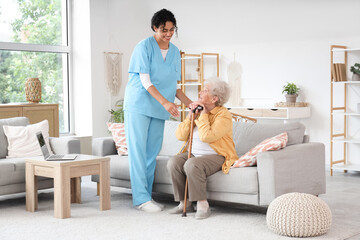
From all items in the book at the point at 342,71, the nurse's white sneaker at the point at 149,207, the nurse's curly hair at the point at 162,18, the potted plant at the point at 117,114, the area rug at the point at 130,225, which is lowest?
the area rug at the point at 130,225

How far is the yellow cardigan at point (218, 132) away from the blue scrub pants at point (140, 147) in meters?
0.29

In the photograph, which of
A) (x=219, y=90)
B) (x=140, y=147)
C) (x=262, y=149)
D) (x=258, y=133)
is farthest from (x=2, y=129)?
(x=262, y=149)

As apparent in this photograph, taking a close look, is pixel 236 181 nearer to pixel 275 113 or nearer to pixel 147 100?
pixel 147 100

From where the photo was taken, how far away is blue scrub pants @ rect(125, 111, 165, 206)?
433 centimetres

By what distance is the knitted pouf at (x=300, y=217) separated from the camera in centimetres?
345

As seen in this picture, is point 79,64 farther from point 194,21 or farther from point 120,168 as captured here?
point 120,168

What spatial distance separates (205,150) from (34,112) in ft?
10.2

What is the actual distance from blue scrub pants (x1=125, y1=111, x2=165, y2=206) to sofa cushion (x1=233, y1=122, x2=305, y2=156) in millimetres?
679

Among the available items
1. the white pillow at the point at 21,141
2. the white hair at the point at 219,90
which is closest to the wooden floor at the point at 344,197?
the white hair at the point at 219,90

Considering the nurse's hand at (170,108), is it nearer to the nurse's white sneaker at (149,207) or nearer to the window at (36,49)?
the nurse's white sneaker at (149,207)

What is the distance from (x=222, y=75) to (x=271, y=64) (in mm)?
814


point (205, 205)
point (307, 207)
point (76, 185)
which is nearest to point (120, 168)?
point (76, 185)

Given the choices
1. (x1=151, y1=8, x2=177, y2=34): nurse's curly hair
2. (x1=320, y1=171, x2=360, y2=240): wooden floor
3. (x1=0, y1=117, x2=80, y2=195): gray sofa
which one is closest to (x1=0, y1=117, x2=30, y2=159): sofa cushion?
(x1=0, y1=117, x2=80, y2=195): gray sofa

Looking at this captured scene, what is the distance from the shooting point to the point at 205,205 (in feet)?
13.2
